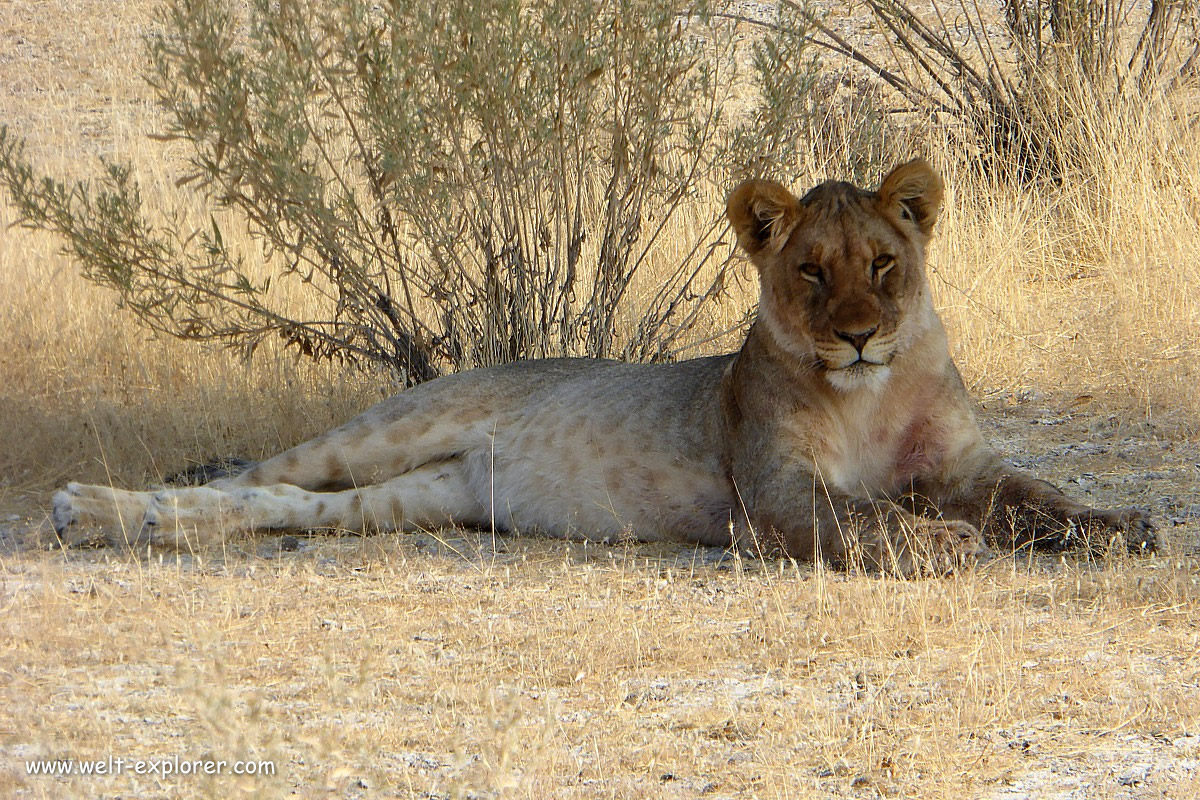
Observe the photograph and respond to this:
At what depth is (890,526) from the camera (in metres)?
4.36

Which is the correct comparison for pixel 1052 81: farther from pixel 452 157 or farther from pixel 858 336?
pixel 858 336

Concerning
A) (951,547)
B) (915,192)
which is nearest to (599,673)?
(951,547)

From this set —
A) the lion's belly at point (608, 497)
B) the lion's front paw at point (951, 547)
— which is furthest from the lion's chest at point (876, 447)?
the lion's front paw at point (951, 547)

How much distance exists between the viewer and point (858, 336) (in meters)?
4.57

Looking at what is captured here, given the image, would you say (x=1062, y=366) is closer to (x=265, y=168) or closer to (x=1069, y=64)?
(x=1069, y=64)

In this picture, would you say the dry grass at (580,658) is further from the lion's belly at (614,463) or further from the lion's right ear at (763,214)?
the lion's right ear at (763,214)

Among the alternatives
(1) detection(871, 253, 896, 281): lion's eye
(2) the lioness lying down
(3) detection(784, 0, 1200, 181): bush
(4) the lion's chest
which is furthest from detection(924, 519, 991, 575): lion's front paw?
(3) detection(784, 0, 1200, 181): bush

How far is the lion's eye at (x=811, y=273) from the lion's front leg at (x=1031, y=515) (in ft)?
2.59


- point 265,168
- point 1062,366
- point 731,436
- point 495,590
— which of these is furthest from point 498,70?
point 1062,366

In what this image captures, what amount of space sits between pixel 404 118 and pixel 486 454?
1.44 meters

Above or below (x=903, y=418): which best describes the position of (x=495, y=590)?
below

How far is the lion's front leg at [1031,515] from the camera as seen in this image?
446 centimetres

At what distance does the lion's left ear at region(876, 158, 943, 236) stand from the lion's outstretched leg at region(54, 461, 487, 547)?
191cm

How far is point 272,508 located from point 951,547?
249 centimetres
